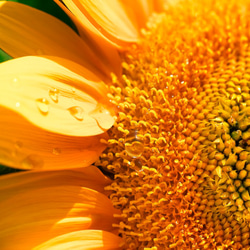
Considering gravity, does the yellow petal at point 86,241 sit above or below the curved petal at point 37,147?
below

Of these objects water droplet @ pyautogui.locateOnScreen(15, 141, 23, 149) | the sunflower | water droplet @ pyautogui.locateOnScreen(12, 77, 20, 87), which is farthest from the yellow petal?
water droplet @ pyautogui.locateOnScreen(12, 77, 20, 87)

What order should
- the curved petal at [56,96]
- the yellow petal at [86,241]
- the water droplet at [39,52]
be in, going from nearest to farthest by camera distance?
the curved petal at [56,96], the yellow petal at [86,241], the water droplet at [39,52]

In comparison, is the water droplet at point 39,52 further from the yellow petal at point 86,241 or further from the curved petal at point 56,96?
the yellow petal at point 86,241

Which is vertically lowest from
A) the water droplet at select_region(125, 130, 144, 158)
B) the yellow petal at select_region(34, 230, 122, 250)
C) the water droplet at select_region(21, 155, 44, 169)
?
the yellow petal at select_region(34, 230, 122, 250)

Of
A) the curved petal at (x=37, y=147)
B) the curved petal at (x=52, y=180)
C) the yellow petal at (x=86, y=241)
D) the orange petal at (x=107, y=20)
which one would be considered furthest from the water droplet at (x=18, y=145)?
the orange petal at (x=107, y=20)

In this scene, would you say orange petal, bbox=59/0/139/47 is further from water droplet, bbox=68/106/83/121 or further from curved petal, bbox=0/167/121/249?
curved petal, bbox=0/167/121/249

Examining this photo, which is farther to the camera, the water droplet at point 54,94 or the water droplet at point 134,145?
the water droplet at point 134,145

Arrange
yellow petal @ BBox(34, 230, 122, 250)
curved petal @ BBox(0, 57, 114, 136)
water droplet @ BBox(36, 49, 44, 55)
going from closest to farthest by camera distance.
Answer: curved petal @ BBox(0, 57, 114, 136) < yellow petal @ BBox(34, 230, 122, 250) < water droplet @ BBox(36, 49, 44, 55)

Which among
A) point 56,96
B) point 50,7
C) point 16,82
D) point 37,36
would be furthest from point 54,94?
point 50,7
